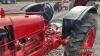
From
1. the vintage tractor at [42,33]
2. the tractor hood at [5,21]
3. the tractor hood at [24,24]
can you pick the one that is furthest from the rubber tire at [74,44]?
the tractor hood at [5,21]

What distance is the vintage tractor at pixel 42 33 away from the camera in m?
4.34

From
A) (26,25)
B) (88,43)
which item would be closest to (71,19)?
(88,43)

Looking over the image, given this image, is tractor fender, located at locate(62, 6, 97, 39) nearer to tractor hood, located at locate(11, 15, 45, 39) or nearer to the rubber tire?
the rubber tire

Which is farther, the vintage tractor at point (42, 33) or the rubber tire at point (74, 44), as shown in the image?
the rubber tire at point (74, 44)

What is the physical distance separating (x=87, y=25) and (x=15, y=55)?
1.97 metres

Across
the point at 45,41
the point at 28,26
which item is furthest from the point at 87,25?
the point at 28,26

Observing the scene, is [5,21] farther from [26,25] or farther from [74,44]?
[74,44]

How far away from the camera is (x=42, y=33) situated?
17.5 ft

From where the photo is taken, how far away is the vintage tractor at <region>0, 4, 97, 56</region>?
434cm

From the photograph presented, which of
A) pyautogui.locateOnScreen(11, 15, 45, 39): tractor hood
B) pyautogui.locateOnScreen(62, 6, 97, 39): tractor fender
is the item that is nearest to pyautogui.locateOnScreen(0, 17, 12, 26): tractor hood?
pyautogui.locateOnScreen(11, 15, 45, 39): tractor hood

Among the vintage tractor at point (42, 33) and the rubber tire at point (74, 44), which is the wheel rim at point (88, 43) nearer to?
the vintage tractor at point (42, 33)

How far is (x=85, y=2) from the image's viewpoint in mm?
12148

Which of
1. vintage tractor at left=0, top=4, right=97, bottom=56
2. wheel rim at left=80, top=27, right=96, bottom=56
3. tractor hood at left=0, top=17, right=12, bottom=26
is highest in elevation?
tractor hood at left=0, top=17, right=12, bottom=26

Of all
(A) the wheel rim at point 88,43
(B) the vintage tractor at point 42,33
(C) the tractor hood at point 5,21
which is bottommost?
(A) the wheel rim at point 88,43
